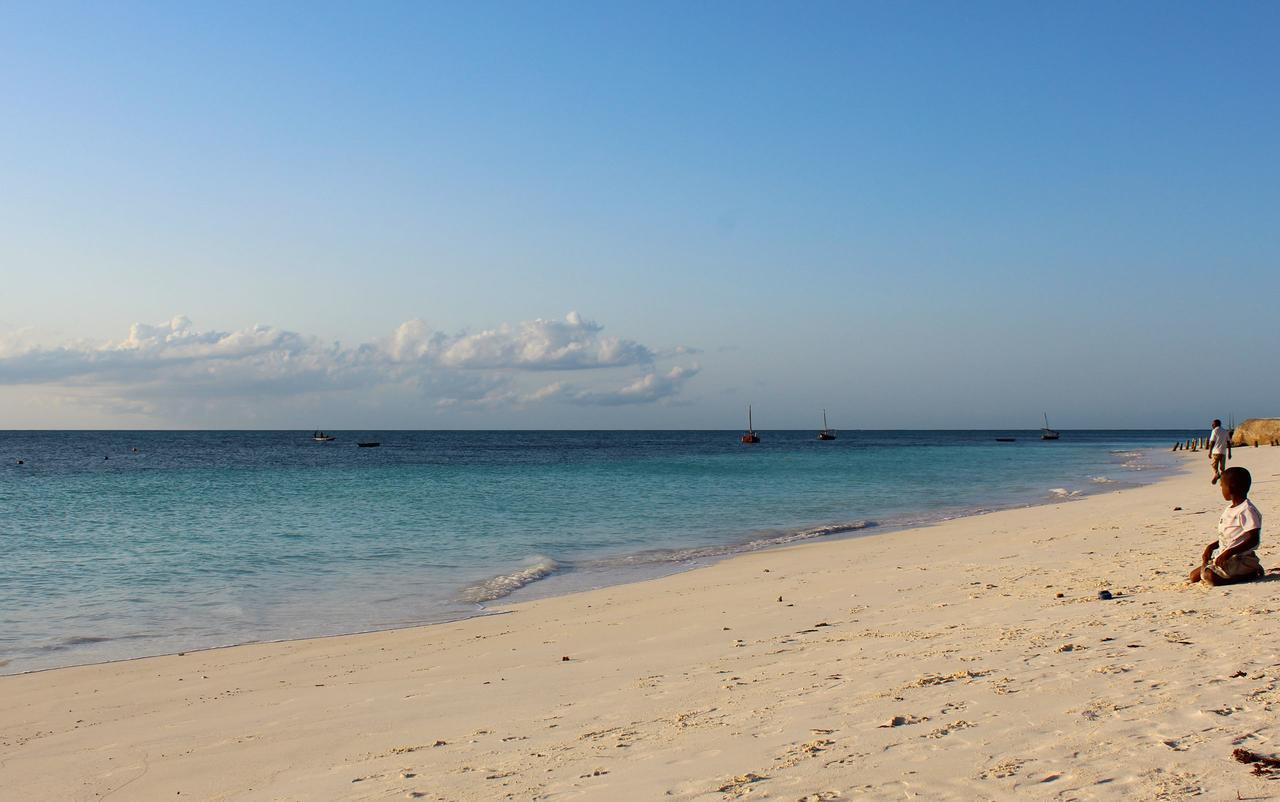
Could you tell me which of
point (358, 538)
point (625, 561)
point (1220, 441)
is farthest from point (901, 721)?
point (1220, 441)

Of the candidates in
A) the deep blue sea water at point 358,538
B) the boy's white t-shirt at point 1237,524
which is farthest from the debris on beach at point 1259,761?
the deep blue sea water at point 358,538

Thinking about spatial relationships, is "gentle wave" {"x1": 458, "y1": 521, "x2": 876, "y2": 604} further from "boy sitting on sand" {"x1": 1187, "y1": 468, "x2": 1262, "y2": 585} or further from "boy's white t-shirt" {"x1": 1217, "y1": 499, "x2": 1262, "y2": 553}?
"boy's white t-shirt" {"x1": 1217, "y1": 499, "x2": 1262, "y2": 553}

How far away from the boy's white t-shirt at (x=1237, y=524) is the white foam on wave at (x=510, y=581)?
1072 cm

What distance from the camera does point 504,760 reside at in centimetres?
581

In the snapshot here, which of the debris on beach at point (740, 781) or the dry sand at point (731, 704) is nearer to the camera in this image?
the debris on beach at point (740, 781)

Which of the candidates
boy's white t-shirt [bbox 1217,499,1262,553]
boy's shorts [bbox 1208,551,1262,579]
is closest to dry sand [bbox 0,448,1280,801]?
boy's shorts [bbox 1208,551,1262,579]

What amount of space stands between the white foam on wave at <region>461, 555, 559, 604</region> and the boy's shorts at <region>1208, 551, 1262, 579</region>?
10625 mm

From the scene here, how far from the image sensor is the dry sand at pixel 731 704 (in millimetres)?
5066

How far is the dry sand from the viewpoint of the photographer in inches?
199

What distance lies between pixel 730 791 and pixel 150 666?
27.9 ft

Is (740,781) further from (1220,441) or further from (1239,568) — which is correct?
(1220,441)

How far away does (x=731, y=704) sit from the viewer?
6.70m

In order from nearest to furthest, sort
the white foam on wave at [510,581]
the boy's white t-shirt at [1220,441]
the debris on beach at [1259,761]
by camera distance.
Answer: the debris on beach at [1259,761] → the white foam on wave at [510,581] → the boy's white t-shirt at [1220,441]

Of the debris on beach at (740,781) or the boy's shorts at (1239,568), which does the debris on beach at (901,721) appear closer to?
the debris on beach at (740,781)
